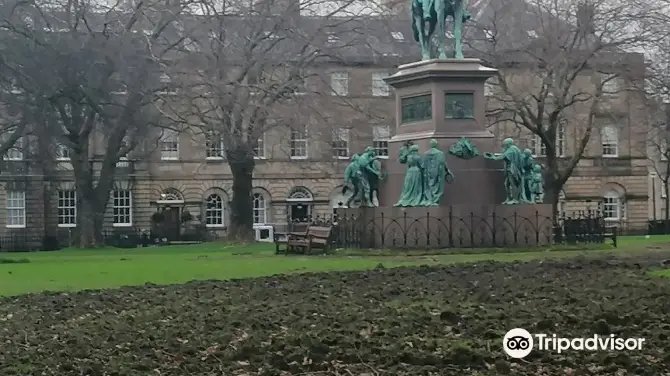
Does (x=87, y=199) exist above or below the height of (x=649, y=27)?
below

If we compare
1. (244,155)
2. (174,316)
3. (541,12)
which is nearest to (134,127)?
(244,155)

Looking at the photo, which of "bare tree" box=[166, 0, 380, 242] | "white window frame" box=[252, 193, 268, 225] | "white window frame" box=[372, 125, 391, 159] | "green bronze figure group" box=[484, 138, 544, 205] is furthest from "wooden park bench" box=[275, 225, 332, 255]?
"white window frame" box=[252, 193, 268, 225]

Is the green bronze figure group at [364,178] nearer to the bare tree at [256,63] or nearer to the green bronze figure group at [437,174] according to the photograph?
the green bronze figure group at [437,174]

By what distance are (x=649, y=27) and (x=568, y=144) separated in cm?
2940

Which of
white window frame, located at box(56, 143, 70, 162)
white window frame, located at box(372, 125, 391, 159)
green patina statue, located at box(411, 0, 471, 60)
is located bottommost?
white window frame, located at box(56, 143, 70, 162)

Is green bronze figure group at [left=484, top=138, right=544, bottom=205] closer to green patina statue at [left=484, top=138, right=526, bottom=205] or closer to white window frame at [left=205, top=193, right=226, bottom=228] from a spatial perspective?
green patina statue at [left=484, top=138, right=526, bottom=205]

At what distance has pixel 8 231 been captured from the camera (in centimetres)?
6962

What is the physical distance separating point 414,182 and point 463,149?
1419 millimetres

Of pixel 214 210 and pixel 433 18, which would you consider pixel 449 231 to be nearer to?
pixel 433 18

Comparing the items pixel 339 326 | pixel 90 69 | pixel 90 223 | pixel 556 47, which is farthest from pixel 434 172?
pixel 90 223

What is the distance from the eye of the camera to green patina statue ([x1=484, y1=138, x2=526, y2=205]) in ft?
93.0

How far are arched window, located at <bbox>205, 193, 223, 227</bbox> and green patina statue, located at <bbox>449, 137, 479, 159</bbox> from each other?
151 feet

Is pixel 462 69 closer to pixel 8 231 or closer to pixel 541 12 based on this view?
pixel 541 12
